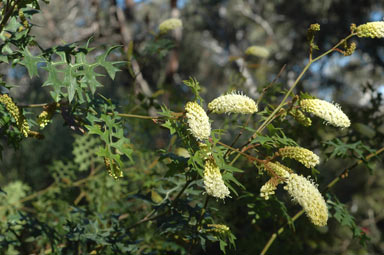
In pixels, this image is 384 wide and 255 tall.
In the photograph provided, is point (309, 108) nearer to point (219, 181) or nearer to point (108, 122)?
point (219, 181)

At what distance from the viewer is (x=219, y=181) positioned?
807mm

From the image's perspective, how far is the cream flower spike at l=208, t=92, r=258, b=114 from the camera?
2.98 ft

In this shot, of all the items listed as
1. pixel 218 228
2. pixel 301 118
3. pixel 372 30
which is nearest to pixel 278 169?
pixel 301 118

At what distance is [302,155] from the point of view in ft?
2.92

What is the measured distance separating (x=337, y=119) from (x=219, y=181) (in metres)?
0.32

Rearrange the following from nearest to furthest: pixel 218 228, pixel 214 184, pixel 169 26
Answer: pixel 214 184 < pixel 218 228 < pixel 169 26

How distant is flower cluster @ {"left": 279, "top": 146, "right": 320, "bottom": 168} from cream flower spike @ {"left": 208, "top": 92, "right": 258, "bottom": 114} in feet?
0.40

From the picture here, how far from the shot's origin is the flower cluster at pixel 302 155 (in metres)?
0.88

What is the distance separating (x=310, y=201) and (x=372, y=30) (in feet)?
1.65

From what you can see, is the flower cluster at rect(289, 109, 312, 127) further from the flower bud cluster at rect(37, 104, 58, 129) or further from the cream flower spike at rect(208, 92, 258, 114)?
the flower bud cluster at rect(37, 104, 58, 129)

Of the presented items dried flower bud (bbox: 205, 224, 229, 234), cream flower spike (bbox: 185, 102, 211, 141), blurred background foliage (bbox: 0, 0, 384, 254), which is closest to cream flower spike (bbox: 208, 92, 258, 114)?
cream flower spike (bbox: 185, 102, 211, 141)

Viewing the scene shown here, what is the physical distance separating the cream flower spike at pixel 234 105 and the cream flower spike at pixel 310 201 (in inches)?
7.7

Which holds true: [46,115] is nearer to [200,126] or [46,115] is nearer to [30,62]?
[30,62]

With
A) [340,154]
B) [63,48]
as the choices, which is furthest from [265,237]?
[63,48]
